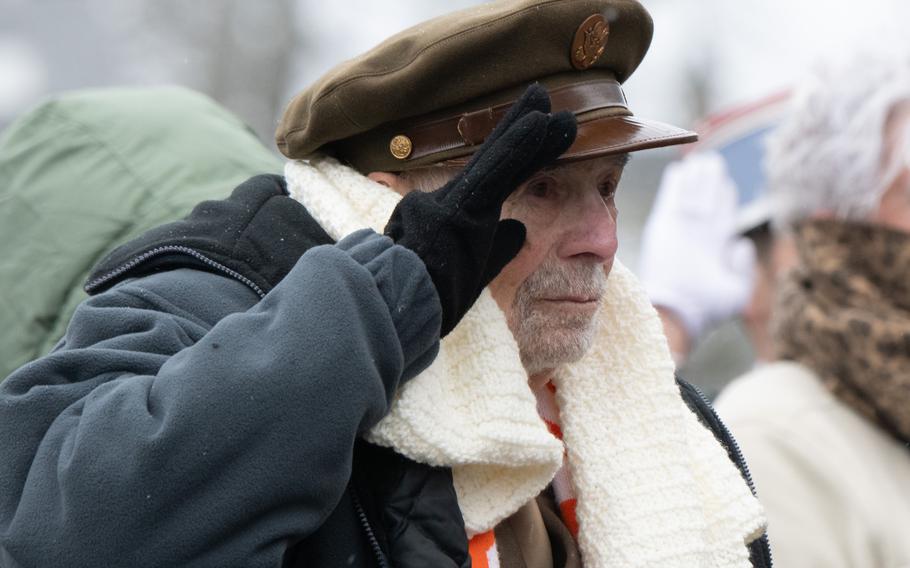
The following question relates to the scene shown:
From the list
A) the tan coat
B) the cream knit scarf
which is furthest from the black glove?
the tan coat

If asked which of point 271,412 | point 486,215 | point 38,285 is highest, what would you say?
point 486,215

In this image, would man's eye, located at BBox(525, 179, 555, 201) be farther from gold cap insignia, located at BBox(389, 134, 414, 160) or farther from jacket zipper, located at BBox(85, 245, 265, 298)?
jacket zipper, located at BBox(85, 245, 265, 298)

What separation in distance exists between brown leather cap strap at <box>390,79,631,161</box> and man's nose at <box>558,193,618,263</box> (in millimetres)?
166

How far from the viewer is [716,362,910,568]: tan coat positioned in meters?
3.17

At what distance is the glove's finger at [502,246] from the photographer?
75.0 inches

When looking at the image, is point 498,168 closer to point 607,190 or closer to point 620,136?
point 620,136

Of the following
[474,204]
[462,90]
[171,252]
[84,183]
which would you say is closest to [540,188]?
[462,90]

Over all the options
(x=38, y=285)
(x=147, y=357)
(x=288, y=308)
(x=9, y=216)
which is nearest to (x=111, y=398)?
(x=147, y=357)

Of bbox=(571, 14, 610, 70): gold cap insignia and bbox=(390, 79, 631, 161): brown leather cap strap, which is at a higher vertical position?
bbox=(571, 14, 610, 70): gold cap insignia

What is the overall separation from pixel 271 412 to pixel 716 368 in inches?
285

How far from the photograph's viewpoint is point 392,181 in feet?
7.48

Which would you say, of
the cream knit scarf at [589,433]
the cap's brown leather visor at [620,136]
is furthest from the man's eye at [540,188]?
the cream knit scarf at [589,433]

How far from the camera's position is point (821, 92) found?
3531mm

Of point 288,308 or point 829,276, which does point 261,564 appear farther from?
point 829,276
